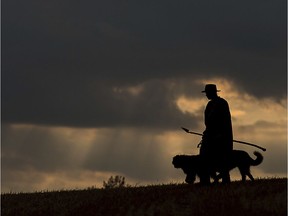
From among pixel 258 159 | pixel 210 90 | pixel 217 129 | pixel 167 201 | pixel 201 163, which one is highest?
pixel 210 90

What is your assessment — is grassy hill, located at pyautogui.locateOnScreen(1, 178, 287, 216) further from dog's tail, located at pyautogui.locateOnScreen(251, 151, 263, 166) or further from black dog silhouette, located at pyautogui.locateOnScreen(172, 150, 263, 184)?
dog's tail, located at pyautogui.locateOnScreen(251, 151, 263, 166)

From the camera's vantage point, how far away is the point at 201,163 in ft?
79.0

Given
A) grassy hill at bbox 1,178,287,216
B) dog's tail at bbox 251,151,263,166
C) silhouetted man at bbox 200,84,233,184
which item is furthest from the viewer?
dog's tail at bbox 251,151,263,166

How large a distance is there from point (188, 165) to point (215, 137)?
4.11ft

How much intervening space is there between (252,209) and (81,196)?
7.00 metres

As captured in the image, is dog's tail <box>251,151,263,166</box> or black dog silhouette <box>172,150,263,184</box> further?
dog's tail <box>251,151,263,166</box>

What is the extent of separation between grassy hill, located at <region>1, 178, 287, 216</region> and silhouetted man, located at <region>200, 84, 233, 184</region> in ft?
2.40

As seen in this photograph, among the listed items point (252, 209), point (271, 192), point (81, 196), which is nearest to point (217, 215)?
point (252, 209)

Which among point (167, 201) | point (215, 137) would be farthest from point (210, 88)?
point (167, 201)

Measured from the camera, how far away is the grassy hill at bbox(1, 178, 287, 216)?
20281mm

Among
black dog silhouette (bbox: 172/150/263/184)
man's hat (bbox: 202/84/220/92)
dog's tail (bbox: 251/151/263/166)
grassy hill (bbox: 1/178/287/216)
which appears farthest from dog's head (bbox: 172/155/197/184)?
man's hat (bbox: 202/84/220/92)

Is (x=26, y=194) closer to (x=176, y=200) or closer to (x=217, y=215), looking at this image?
(x=176, y=200)

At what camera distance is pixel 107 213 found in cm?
2173

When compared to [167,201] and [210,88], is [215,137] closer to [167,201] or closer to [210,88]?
[210,88]
